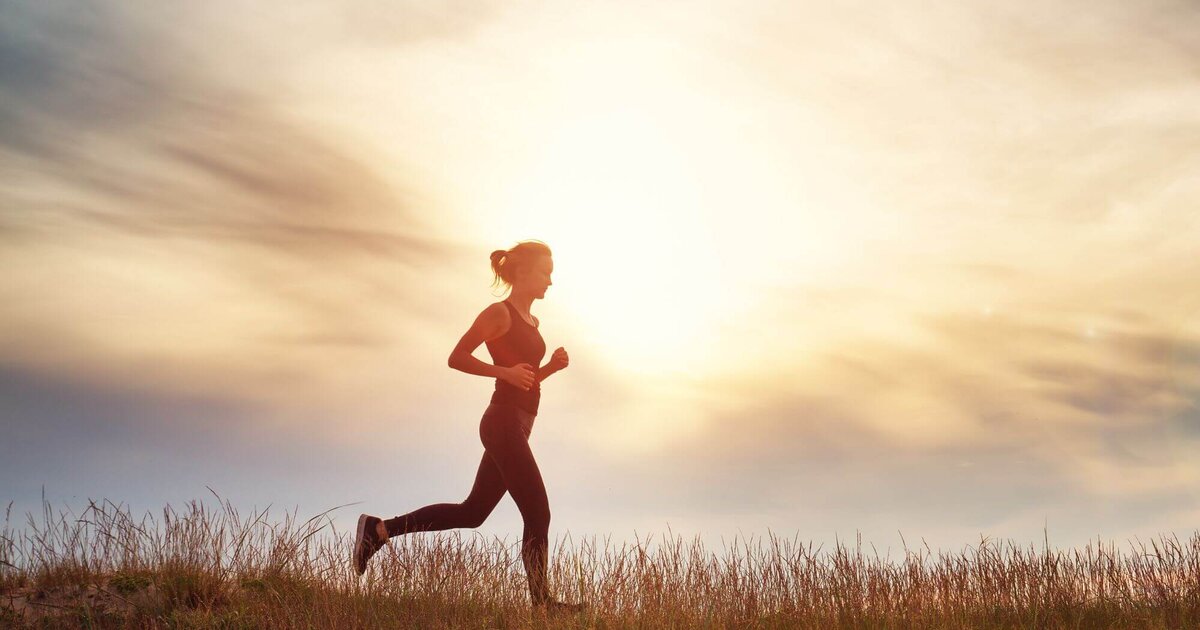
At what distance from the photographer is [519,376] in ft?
23.4

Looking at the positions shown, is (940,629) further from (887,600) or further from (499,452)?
(499,452)

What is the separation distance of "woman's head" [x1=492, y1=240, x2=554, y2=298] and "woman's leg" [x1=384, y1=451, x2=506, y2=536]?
4.53 ft

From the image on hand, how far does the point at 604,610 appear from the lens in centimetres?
791

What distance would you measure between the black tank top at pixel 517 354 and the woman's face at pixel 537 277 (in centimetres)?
23

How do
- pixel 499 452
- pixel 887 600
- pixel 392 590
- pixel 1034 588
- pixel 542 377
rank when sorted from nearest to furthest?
1. pixel 499 452
2. pixel 542 377
3. pixel 392 590
4. pixel 887 600
5. pixel 1034 588

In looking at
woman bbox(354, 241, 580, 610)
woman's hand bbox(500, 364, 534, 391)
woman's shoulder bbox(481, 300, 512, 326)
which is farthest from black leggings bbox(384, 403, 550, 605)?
woman's shoulder bbox(481, 300, 512, 326)

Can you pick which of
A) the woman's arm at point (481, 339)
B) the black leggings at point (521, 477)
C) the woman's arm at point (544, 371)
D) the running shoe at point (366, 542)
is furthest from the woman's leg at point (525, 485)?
the running shoe at point (366, 542)

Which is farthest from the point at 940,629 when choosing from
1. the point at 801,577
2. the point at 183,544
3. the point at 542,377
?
the point at 183,544

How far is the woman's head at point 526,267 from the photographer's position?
25.2ft

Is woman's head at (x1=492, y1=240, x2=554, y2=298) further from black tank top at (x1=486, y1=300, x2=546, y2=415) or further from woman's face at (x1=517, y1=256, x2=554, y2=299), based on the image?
black tank top at (x1=486, y1=300, x2=546, y2=415)

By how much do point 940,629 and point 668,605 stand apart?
254 centimetres

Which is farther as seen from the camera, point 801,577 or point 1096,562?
point 1096,562

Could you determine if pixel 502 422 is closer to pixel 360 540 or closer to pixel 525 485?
pixel 525 485

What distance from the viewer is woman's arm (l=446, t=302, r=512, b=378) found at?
282 inches
